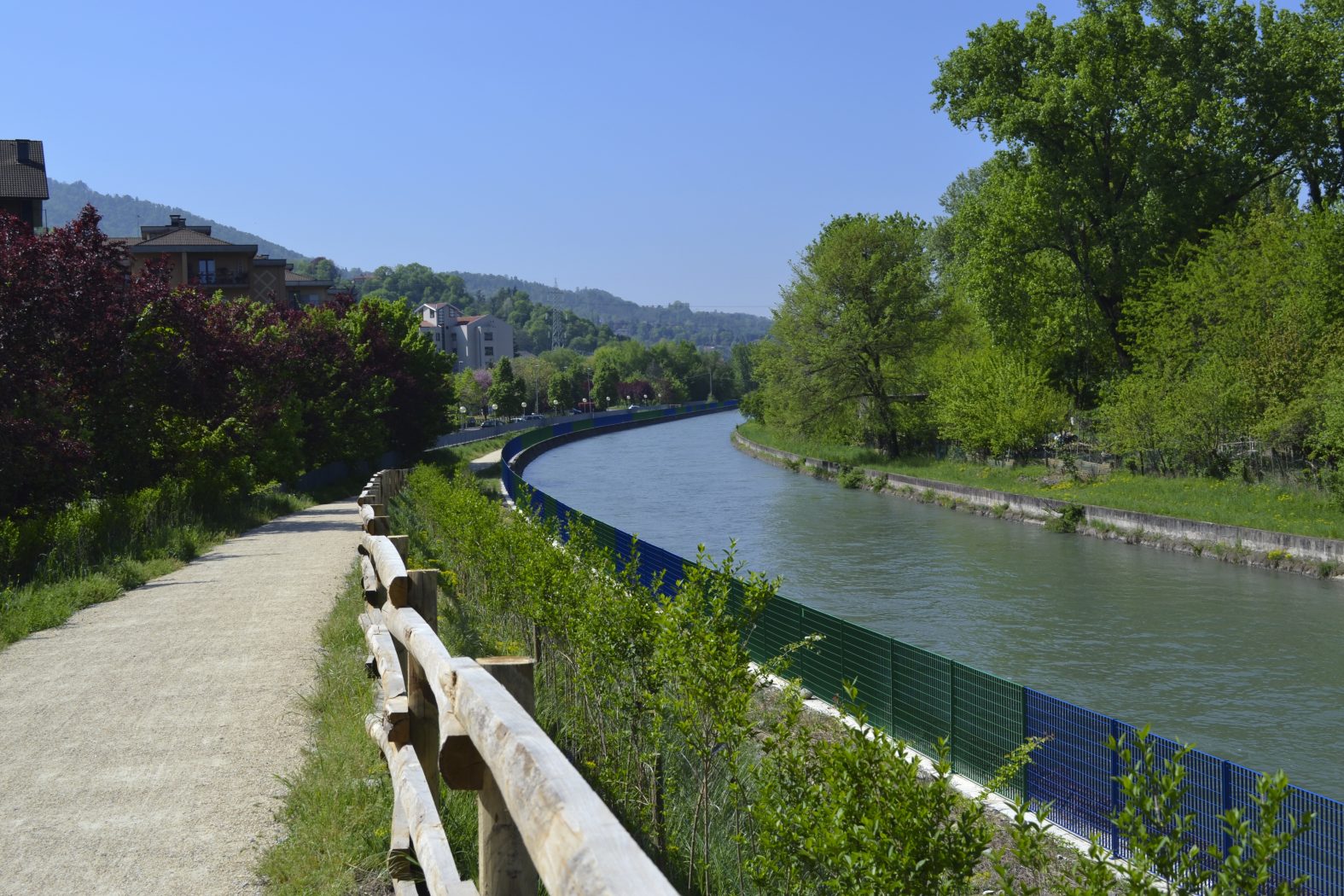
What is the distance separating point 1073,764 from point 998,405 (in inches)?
1585

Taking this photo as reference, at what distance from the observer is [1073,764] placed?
428 inches

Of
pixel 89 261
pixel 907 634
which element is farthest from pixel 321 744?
pixel 89 261

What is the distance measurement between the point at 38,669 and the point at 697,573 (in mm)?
6160

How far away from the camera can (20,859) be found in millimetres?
6102

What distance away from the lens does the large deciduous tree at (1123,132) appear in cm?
4322

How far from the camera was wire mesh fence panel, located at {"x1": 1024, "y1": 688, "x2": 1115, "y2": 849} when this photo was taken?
1055cm

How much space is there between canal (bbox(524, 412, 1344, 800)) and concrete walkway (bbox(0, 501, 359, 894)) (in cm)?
1146

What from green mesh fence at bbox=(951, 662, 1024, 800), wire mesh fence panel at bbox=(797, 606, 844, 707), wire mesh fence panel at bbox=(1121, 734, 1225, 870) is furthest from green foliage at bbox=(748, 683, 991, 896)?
wire mesh fence panel at bbox=(797, 606, 844, 707)

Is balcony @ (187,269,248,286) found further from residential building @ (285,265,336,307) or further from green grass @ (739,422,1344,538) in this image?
green grass @ (739,422,1344,538)

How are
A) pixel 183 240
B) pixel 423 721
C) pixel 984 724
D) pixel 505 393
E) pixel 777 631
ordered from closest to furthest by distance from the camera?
pixel 423 721 < pixel 984 724 < pixel 777 631 < pixel 183 240 < pixel 505 393

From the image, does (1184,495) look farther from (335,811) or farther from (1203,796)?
(335,811)

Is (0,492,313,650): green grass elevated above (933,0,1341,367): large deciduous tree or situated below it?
below

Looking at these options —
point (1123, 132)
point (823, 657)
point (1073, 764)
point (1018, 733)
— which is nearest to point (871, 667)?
point (823, 657)

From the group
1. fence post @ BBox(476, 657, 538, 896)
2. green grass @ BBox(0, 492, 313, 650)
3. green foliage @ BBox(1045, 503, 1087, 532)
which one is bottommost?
green foliage @ BBox(1045, 503, 1087, 532)
